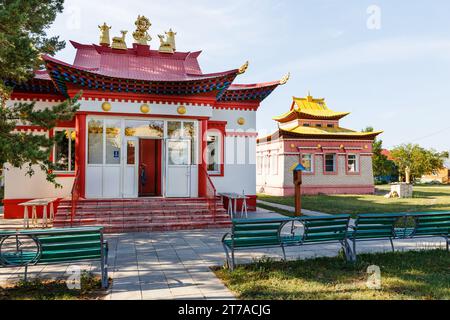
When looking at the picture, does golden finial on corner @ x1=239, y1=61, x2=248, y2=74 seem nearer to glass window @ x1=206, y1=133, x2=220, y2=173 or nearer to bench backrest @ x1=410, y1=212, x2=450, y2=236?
glass window @ x1=206, y1=133, x2=220, y2=173

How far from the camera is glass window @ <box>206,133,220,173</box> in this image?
13.4 metres

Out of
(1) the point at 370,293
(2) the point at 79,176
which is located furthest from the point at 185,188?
(1) the point at 370,293

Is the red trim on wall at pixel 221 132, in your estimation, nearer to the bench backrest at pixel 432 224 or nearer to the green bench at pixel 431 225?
the green bench at pixel 431 225

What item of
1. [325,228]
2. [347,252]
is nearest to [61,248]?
[325,228]

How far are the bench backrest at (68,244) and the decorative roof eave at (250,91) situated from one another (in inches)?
366

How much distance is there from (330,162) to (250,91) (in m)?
15.5

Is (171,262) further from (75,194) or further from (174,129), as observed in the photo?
(174,129)

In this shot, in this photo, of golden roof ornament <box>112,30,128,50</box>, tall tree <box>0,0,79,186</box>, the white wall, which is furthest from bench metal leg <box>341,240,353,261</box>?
golden roof ornament <box>112,30,128,50</box>

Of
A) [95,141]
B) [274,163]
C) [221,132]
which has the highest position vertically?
[221,132]

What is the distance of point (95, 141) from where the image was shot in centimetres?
1086

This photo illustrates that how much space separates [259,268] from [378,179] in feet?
164

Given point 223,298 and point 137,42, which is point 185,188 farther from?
point 223,298

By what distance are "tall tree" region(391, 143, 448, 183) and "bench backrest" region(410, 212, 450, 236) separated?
40.0 meters
